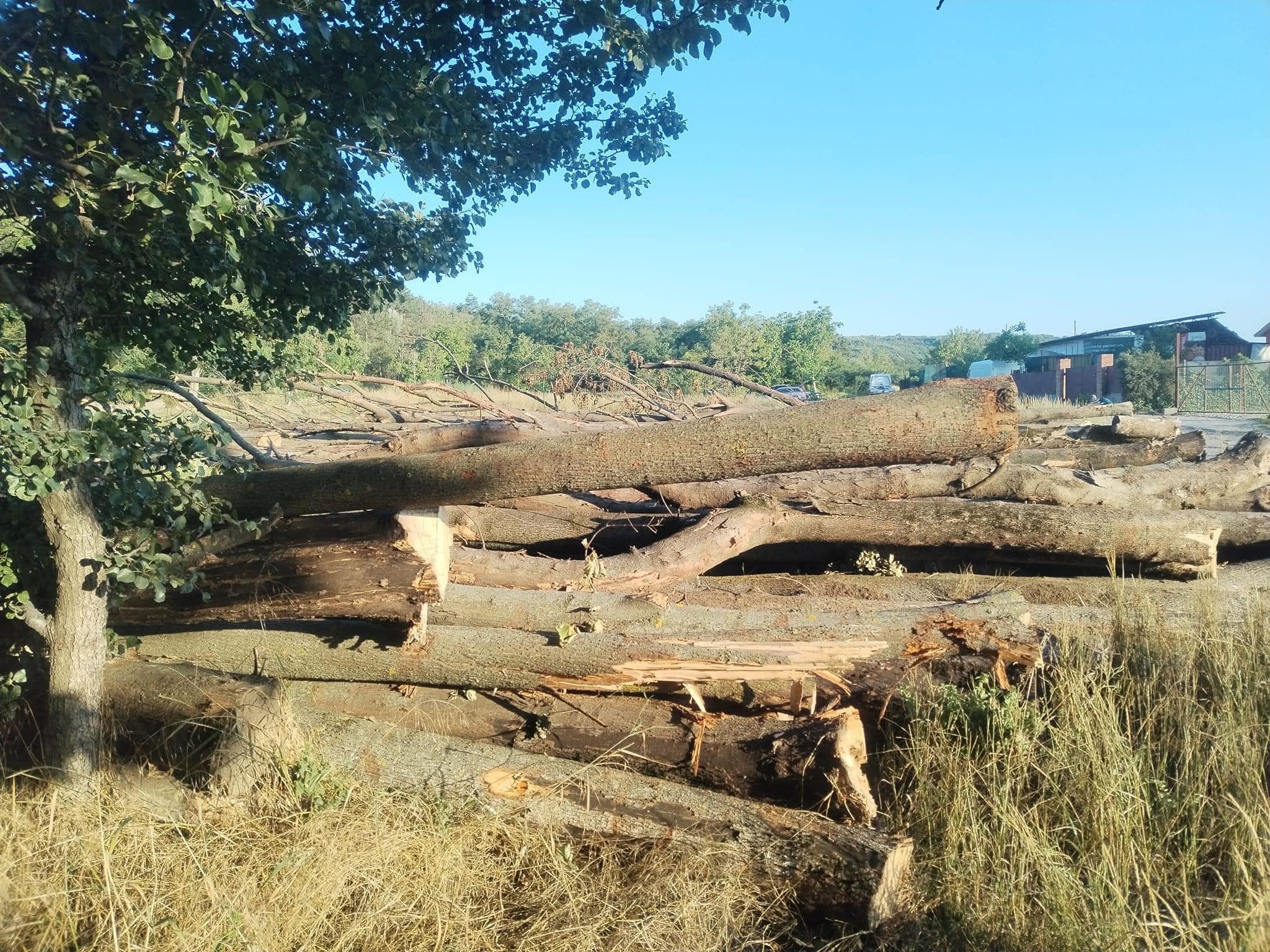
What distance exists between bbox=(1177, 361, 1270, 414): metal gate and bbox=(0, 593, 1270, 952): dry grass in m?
29.0

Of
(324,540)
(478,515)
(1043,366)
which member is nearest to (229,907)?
(324,540)

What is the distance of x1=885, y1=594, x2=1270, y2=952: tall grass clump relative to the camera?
255 centimetres

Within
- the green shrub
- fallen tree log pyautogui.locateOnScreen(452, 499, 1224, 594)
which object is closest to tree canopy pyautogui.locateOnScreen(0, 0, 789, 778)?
fallen tree log pyautogui.locateOnScreen(452, 499, 1224, 594)

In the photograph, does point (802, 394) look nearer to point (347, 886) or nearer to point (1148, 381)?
point (347, 886)

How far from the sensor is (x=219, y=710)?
11.6 feet

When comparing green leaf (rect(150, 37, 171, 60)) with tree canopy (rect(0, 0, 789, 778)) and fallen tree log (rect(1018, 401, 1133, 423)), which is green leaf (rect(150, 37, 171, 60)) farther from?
fallen tree log (rect(1018, 401, 1133, 423))

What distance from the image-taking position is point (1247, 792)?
2934 millimetres

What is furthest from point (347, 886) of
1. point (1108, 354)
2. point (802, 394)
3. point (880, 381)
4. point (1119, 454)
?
point (1108, 354)

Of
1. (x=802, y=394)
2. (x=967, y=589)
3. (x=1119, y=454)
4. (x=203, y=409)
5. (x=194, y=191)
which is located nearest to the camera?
(x=194, y=191)

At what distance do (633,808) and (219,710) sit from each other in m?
1.75

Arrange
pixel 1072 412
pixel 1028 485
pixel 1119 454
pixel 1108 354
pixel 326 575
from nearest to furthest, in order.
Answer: pixel 326 575
pixel 1028 485
pixel 1119 454
pixel 1072 412
pixel 1108 354

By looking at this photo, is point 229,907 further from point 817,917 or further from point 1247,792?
point 1247,792

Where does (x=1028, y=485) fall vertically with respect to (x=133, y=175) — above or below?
below

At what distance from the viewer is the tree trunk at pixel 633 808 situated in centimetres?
291
